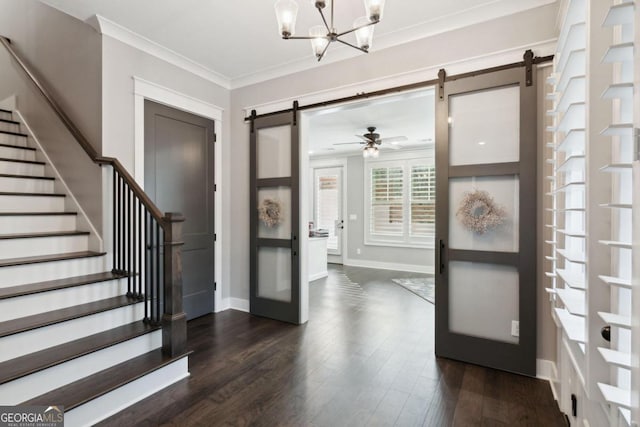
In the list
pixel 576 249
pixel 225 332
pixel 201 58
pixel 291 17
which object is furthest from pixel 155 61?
pixel 576 249

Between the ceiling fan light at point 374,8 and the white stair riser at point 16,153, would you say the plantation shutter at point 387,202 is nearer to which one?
the ceiling fan light at point 374,8

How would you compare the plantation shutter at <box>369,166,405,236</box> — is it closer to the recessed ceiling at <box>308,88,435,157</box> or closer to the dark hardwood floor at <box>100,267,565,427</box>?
the recessed ceiling at <box>308,88,435,157</box>

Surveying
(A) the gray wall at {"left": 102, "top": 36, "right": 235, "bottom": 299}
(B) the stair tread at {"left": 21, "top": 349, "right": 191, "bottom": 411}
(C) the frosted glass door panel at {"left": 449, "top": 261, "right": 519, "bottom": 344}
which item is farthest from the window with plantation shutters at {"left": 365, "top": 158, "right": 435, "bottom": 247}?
(B) the stair tread at {"left": 21, "top": 349, "right": 191, "bottom": 411}

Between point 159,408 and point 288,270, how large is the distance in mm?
1908

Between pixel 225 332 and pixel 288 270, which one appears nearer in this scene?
pixel 225 332

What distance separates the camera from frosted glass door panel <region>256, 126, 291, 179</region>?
3744 millimetres

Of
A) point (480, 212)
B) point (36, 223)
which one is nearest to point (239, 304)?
point (36, 223)

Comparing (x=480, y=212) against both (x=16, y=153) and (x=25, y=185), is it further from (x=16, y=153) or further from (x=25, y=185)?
(x=16, y=153)

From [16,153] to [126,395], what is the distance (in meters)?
3.01

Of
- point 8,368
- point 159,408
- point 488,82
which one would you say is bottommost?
point 159,408

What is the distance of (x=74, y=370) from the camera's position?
2.03m

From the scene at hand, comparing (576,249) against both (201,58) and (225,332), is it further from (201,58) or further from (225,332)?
(201,58)

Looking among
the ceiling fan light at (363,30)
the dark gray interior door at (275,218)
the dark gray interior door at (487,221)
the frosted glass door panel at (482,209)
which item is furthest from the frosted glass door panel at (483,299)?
the ceiling fan light at (363,30)

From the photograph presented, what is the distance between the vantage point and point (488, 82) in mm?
2607
